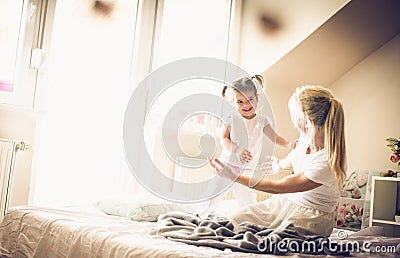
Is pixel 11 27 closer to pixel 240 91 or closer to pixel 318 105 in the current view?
pixel 240 91

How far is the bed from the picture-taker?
1413 millimetres

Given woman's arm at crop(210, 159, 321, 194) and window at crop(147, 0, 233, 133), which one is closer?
woman's arm at crop(210, 159, 321, 194)

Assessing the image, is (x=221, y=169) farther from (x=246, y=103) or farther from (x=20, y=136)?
(x=20, y=136)

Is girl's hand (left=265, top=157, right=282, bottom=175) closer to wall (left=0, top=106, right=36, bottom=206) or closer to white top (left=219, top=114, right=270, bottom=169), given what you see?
white top (left=219, top=114, right=270, bottom=169)

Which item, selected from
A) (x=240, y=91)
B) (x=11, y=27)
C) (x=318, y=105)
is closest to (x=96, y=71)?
(x=11, y=27)

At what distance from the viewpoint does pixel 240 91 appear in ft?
7.25

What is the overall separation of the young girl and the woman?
0.42 metres

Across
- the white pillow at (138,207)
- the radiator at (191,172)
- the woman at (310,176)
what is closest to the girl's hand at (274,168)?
the woman at (310,176)

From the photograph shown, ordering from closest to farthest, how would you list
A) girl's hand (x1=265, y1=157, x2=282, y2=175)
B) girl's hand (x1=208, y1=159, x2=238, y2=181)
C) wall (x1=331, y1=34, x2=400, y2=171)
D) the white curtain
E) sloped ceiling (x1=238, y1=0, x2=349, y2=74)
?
girl's hand (x1=208, y1=159, x2=238, y2=181), girl's hand (x1=265, y1=157, x2=282, y2=175), the white curtain, sloped ceiling (x1=238, y1=0, x2=349, y2=74), wall (x1=331, y1=34, x2=400, y2=171)

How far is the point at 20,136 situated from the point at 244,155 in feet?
4.39

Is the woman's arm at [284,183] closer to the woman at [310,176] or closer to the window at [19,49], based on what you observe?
the woman at [310,176]

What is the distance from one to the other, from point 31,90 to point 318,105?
1792mm

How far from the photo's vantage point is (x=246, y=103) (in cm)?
227

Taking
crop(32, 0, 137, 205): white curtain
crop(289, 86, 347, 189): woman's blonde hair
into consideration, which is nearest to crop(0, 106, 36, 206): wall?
crop(32, 0, 137, 205): white curtain
